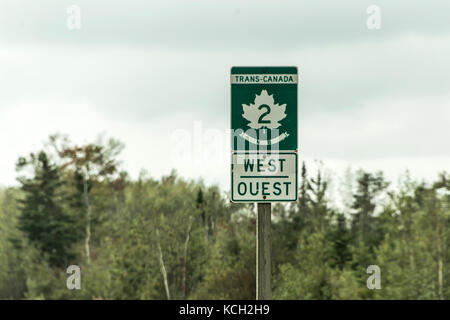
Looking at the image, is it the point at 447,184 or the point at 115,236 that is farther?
the point at 115,236

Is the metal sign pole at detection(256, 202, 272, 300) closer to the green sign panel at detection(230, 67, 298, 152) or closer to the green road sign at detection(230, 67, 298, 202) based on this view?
the green road sign at detection(230, 67, 298, 202)

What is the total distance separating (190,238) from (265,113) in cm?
6286

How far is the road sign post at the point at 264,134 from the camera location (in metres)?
7.26

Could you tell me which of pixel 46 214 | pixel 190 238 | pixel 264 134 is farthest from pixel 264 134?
pixel 46 214

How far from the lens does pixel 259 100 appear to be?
730 centimetres

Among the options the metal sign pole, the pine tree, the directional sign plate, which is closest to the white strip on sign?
the directional sign plate

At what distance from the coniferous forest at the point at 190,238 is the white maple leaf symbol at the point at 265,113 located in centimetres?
4595

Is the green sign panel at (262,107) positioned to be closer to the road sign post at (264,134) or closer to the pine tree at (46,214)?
the road sign post at (264,134)

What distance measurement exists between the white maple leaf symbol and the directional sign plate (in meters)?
0.27

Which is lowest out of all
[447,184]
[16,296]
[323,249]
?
[16,296]

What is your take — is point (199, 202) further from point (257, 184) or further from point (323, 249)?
point (257, 184)

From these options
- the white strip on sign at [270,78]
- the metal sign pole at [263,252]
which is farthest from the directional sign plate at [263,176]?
the white strip on sign at [270,78]

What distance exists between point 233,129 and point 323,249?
57.7 meters
